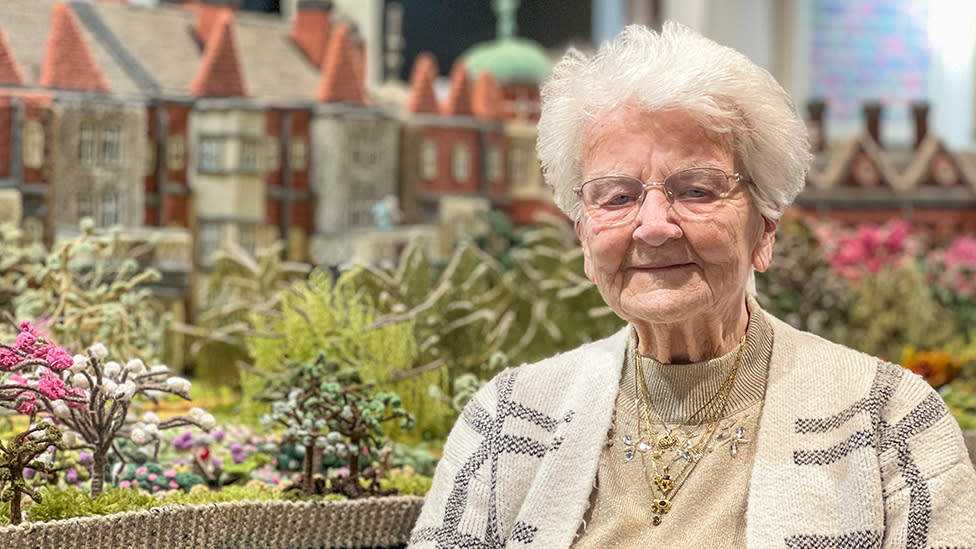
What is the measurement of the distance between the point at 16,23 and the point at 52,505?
1996 mm

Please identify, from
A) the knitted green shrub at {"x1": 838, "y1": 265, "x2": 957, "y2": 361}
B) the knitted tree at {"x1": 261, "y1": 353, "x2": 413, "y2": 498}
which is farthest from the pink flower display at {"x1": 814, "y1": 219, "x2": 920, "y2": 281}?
the knitted tree at {"x1": 261, "y1": 353, "x2": 413, "y2": 498}

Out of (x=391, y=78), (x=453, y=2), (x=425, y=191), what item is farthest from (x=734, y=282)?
(x=453, y=2)

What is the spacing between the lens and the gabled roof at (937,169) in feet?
19.7

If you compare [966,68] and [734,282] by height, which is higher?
[966,68]

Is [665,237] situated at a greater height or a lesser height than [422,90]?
lesser

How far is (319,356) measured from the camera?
274cm

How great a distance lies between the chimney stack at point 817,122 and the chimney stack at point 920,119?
1.43 ft

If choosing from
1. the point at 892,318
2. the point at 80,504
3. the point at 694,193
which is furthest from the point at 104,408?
the point at 892,318

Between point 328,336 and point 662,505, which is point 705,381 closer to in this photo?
point 662,505

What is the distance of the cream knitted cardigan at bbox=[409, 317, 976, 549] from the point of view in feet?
6.15

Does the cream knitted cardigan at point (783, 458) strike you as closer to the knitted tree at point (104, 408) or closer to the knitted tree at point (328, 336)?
the knitted tree at point (104, 408)

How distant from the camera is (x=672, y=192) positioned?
196 cm

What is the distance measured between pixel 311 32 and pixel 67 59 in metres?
1.00

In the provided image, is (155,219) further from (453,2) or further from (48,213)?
(453,2)
